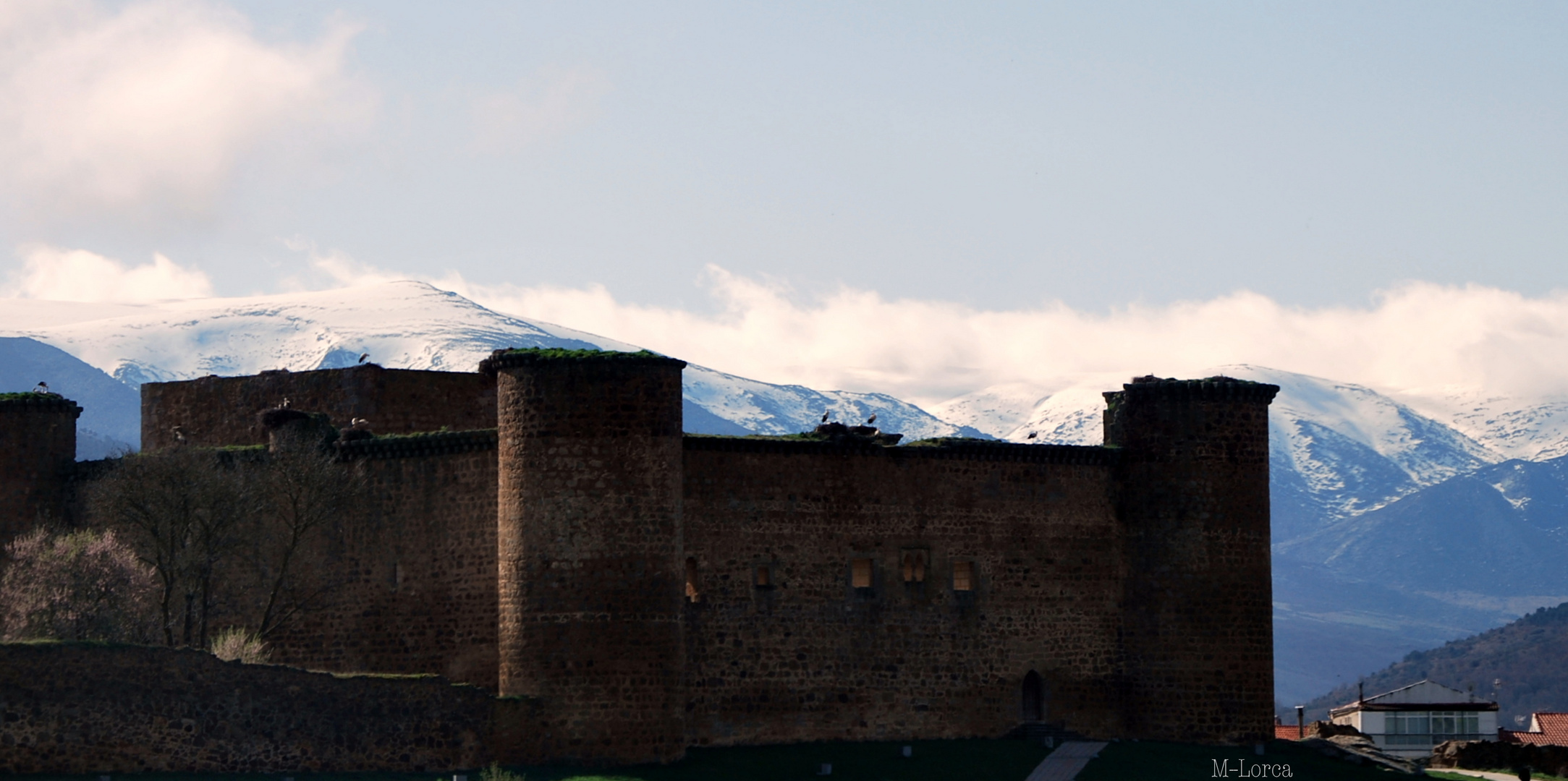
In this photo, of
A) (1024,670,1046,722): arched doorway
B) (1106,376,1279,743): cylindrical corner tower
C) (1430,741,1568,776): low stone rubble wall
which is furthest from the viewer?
(1430,741,1568,776): low stone rubble wall

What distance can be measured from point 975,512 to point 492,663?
38.6 feet

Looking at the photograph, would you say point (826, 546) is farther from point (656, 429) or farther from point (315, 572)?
point (315, 572)

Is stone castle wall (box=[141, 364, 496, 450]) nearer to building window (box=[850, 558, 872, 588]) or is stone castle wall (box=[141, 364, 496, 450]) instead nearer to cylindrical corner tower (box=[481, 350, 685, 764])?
cylindrical corner tower (box=[481, 350, 685, 764])

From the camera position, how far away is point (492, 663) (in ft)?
153

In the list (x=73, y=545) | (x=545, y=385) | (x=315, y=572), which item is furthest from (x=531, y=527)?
(x=73, y=545)

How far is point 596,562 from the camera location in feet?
145

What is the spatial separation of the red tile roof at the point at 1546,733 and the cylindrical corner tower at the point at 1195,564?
33.6m

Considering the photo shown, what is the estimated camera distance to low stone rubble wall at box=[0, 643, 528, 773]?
41750 millimetres

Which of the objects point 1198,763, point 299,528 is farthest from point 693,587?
point 1198,763

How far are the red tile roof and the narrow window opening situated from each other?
146ft

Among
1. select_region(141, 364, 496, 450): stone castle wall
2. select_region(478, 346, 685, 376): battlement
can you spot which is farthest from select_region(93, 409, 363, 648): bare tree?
select_region(478, 346, 685, 376): battlement

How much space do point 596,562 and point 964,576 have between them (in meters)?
10.5

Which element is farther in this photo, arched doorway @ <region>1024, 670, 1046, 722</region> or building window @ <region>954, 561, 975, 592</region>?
arched doorway @ <region>1024, 670, 1046, 722</region>

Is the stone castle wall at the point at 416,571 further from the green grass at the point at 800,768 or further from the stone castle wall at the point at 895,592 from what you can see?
the green grass at the point at 800,768
